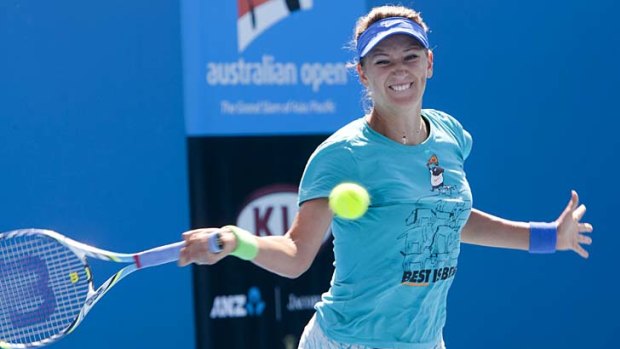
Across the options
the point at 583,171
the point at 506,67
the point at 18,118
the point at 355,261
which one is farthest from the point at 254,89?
the point at 355,261

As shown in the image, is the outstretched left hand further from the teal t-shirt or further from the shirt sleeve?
the shirt sleeve

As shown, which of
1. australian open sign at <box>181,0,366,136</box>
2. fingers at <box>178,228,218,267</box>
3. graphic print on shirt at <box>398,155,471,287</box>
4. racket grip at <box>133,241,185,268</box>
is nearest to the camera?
fingers at <box>178,228,218,267</box>

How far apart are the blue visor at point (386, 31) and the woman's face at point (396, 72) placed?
0.05 ft

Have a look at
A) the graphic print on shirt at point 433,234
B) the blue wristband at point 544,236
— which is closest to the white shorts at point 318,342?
the graphic print on shirt at point 433,234

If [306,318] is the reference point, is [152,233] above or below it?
above

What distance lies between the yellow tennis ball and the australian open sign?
246 cm

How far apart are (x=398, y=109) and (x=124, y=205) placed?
2313mm

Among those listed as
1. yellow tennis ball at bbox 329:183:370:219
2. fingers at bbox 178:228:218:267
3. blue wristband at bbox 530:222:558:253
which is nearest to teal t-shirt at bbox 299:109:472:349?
yellow tennis ball at bbox 329:183:370:219

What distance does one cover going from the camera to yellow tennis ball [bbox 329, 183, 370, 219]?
2.52m

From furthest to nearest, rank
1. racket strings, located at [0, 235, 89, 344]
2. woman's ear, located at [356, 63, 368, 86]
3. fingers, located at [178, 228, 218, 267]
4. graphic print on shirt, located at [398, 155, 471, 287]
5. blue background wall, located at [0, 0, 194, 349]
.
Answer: blue background wall, located at [0, 0, 194, 349] → racket strings, located at [0, 235, 89, 344] → woman's ear, located at [356, 63, 368, 86] → graphic print on shirt, located at [398, 155, 471, 287] → fingers, located at [178, 228, 218, 267]

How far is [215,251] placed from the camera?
249cm

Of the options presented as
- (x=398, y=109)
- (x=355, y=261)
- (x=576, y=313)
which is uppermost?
(x=398, y=109)

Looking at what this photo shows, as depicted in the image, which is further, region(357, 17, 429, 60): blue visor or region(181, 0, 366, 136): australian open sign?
region(181, 0, 366, 136): australian open sign

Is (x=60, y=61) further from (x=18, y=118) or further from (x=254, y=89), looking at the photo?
(x=254, y=89)
